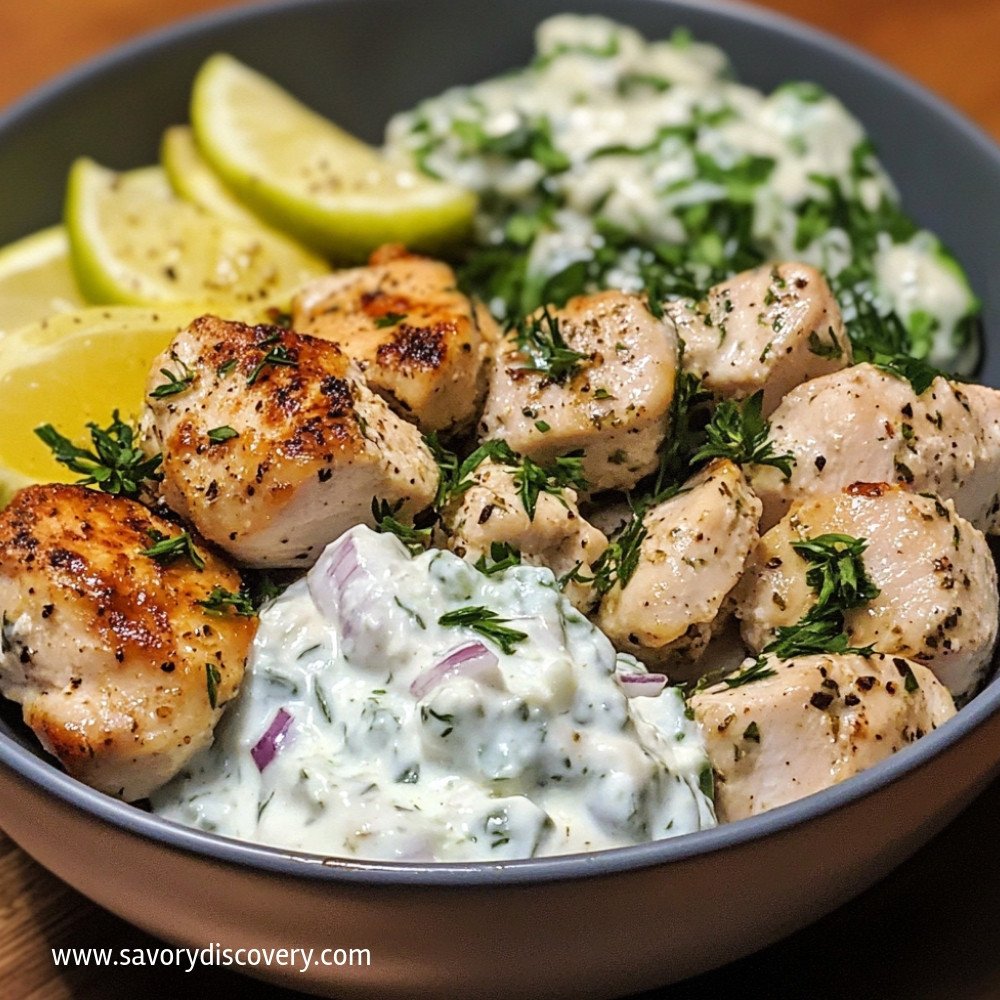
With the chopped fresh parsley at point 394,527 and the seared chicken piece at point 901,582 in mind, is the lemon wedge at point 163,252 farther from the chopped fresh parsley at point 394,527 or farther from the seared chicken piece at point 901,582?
the seared chicken piece at point 901,582

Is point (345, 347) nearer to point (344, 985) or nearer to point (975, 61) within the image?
point (344, 985)

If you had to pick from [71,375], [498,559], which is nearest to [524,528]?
[498,559]

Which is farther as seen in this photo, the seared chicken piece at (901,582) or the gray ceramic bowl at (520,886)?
the seared chicken piece at (901,582)

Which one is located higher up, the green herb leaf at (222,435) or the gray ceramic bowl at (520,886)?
the green herb leaf at (222,435)

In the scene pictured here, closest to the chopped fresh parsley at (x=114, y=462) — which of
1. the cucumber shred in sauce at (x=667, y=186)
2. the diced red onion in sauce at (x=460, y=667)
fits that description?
the diced red onion in sauce at (x=460, y=667)

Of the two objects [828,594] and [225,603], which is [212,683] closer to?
[225,603]

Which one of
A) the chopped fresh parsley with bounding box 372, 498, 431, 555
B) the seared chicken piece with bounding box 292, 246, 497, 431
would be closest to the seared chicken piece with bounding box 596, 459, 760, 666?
the chopped fresh parsley with bounding box 372, 498, 431, 555

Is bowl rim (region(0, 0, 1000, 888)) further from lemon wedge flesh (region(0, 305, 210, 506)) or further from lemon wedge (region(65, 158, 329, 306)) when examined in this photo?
lemon wedge (region(65, 158, 329, 306))
